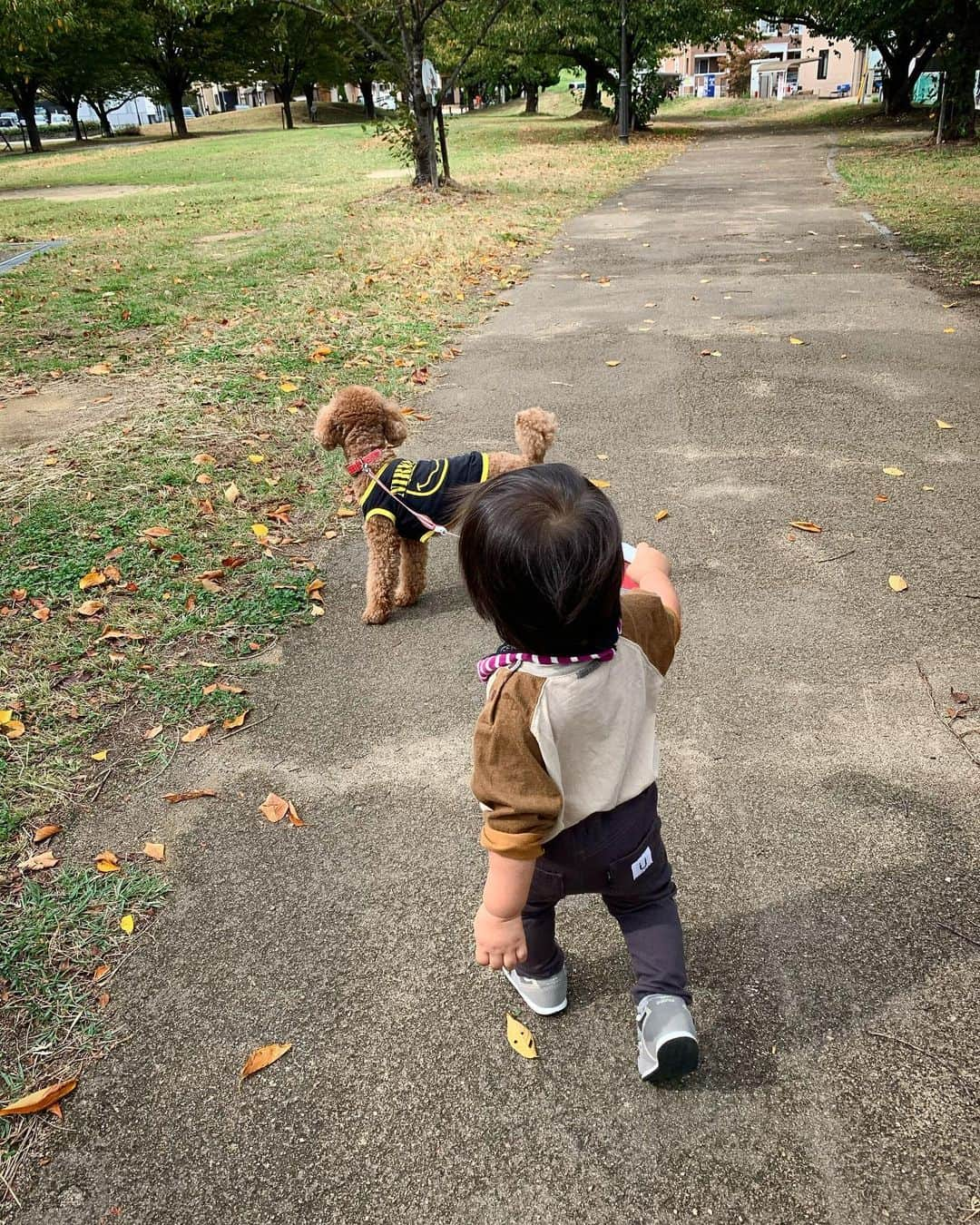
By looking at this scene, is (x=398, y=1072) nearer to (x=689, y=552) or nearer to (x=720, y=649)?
(x=720, y=649)

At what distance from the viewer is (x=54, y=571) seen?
4016 mm

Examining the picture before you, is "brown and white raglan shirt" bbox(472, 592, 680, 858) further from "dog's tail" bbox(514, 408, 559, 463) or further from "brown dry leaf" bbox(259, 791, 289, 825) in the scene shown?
"dog's tail" bbox(514, 408, 559, 463)

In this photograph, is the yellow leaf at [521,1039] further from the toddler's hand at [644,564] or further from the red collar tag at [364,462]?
the red collar tag at [364,462]

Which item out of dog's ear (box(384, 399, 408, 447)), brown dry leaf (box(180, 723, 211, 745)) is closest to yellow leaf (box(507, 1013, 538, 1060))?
brown dry leaf (box(180, 723, 211, 745))

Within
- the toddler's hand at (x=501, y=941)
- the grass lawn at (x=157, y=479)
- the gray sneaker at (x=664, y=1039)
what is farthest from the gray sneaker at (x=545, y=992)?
the grass lawn at (x=157, y=479)

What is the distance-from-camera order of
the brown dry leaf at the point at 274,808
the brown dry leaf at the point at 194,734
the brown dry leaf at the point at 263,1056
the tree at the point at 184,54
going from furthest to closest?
the tree at the point at 184,54 → the brown dry leaf at the point at 194,734 → the brown dry leaf at the point at 274,808 → the brown dry leaf at the point at 263,1056

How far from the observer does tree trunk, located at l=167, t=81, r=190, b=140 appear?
43.5 metres

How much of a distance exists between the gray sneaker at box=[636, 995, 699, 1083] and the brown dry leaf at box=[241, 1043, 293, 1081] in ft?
2.61

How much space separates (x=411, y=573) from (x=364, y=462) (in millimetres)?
525

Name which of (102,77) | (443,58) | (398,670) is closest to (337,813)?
(398,670)

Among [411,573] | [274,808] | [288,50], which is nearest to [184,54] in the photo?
[288,50]

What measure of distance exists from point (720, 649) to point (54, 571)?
2.96 m

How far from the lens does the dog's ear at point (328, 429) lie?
142 inches

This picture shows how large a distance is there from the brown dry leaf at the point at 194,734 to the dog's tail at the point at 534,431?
1.65 m
